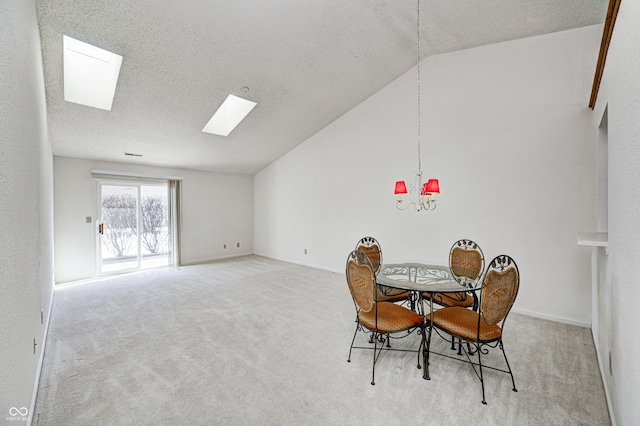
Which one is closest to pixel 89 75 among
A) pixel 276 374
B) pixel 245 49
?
pixel 245 49

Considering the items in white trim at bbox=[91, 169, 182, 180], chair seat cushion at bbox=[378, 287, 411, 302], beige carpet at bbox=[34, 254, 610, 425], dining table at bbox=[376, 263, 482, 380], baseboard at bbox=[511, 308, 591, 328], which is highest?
white trim at bbox=[91, 169, 182, 180]

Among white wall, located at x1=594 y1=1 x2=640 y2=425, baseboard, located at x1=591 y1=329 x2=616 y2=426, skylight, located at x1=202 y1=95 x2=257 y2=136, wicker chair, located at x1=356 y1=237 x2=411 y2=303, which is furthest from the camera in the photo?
skylight, located at x1=202 y1=95 x2=257 y2=136

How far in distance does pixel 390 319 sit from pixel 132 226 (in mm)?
6213

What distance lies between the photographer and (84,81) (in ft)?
12.6

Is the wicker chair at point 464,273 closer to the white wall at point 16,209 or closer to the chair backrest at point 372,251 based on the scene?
the chair backrest at point 372,251

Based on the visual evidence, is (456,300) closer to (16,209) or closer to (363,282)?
(363,282)

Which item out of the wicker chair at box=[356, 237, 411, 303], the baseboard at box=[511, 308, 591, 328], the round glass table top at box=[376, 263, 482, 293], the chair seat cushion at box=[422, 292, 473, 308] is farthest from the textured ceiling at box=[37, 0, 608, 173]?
the baseboard at box=[511, 308, 591, 328]

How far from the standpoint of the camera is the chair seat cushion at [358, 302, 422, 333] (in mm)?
2258

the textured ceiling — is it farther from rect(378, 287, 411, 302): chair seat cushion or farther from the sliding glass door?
rect(378, 287, 411, 302): chair seat cushion

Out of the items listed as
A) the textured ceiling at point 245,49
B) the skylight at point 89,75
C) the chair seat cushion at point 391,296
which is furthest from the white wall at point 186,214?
the chair seat cushion at point 391,296

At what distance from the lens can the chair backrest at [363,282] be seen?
7.37 feet

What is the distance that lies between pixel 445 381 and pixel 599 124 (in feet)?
9.65

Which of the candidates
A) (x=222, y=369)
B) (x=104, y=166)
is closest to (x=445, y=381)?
(x=222, y=369)

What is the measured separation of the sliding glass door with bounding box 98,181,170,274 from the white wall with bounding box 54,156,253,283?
208 mm
